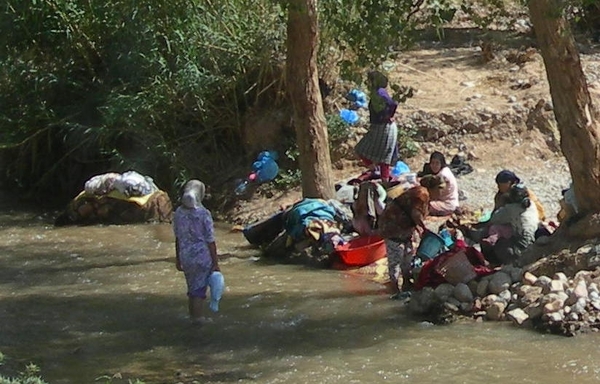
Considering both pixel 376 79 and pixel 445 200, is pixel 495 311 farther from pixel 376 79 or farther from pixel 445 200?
pixel 445 200

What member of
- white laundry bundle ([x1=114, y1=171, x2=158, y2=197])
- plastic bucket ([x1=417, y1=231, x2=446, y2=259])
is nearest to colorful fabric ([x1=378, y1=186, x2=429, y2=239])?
plastic bucket ([x1=417, y1=231, x2=446, y2=259])

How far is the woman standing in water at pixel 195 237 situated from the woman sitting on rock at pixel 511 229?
2.78m

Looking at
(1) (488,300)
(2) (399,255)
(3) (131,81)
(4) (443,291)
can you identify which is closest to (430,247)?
(2) (399,255)

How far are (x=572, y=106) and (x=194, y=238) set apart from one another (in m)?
3.29

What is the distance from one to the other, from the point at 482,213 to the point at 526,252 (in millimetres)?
2425

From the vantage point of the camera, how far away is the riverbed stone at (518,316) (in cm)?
929

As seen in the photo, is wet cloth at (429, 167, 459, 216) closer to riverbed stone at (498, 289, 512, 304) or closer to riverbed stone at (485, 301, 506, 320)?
riverbed stone at (498, 289, 512, 304)

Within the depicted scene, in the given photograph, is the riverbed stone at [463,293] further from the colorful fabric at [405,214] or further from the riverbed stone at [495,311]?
the colorful fabric at [405,214]

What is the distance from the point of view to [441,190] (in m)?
12.7

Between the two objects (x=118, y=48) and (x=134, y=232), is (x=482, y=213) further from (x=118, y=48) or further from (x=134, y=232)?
(x=118, y=48)

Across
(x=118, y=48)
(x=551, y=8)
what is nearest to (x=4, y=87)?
(x=118, y=48)

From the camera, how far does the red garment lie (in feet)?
33.1

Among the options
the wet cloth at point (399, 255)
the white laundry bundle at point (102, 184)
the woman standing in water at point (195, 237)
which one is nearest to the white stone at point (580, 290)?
the wet cloth at point (399, 255)

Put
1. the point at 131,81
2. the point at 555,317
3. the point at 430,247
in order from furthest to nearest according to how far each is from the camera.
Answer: the point at 131,81 < the point at 430,247 < the point at 555,317
